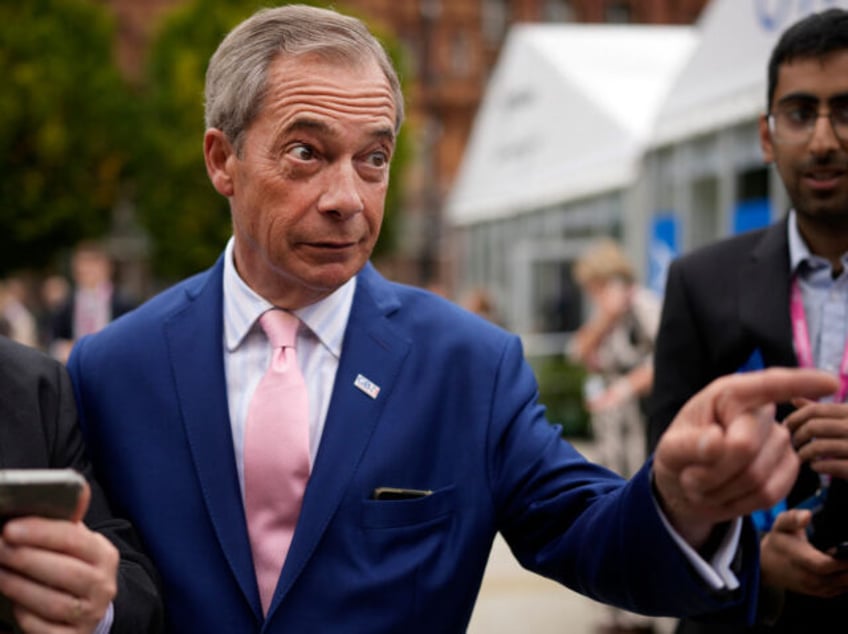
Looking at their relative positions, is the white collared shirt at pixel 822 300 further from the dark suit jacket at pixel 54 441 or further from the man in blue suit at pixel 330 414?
the dark suit jacket at pixel 54 441

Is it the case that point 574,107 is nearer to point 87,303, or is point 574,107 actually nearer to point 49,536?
point 87,303

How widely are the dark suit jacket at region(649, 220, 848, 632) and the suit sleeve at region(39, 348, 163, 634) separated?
39.9 inches

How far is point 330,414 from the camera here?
1.93 m

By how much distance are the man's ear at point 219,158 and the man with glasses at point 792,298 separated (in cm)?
89

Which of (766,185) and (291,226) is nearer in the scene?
(291,226)

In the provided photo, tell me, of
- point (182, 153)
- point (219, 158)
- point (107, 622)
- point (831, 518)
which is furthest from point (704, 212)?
point (182, 153)

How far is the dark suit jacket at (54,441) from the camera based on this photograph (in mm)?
1787

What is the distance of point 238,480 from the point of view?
1914 mm

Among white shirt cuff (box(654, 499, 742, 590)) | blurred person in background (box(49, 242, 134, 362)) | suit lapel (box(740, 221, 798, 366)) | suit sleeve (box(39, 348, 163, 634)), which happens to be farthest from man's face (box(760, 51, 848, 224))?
Result: blurred person in background (box(49, 242, 134, 362))

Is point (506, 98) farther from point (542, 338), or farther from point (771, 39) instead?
point (771, 39)

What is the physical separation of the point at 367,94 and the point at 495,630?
4.91 metres

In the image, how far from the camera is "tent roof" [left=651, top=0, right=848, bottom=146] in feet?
14.8

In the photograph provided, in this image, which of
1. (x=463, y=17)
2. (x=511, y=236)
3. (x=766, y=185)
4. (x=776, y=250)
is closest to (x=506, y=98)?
(x=511, y=236)

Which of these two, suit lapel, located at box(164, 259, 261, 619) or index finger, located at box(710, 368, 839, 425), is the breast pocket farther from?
index finger, located at box(710, 368, 839, 425)
